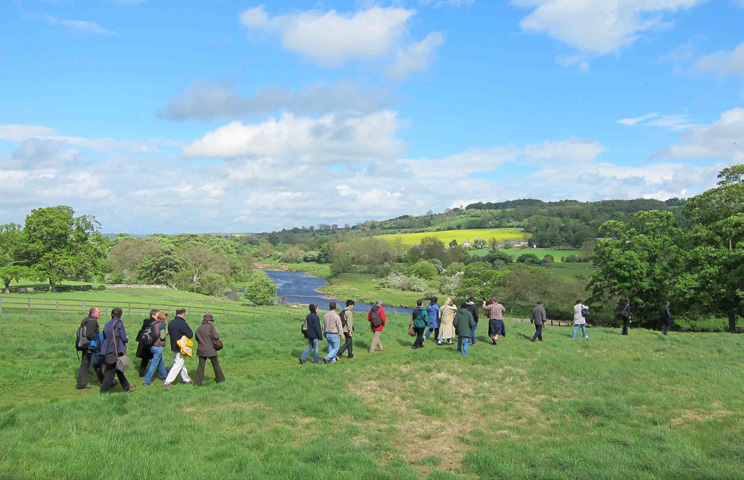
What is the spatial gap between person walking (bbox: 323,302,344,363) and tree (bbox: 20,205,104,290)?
150ft

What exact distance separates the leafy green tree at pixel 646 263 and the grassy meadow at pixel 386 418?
22.7 metres

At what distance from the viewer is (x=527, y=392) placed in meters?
12.4

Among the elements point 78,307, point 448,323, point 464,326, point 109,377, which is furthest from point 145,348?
point 78,307

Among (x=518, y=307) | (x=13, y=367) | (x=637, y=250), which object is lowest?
(x=518, y=307)

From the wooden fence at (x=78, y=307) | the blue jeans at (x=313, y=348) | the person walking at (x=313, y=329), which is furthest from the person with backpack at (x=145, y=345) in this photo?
the wooden fence at (x=78, y=307)

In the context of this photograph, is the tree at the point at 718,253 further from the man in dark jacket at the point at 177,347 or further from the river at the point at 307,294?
the river at the point at 307,294

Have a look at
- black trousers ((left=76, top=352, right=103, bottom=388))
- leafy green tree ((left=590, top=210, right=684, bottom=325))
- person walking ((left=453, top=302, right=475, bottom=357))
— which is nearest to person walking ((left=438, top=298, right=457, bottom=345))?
person walking ((left=453, top=302, right=475, bottom=357))

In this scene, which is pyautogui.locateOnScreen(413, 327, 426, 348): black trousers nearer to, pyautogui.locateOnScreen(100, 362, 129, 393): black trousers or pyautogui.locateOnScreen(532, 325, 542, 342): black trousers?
pyautogui.locateOnScreen(532, 325, 542, 342): black trousers

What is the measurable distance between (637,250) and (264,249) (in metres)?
159

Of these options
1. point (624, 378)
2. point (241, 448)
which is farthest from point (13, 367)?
point (624, 378)

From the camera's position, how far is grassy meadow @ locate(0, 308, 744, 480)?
7.09 m

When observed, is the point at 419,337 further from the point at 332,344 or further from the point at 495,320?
the point at 332,344

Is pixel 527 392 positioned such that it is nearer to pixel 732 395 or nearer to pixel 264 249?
pixel 732 395

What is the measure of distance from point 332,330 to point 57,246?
4875 centimetres
